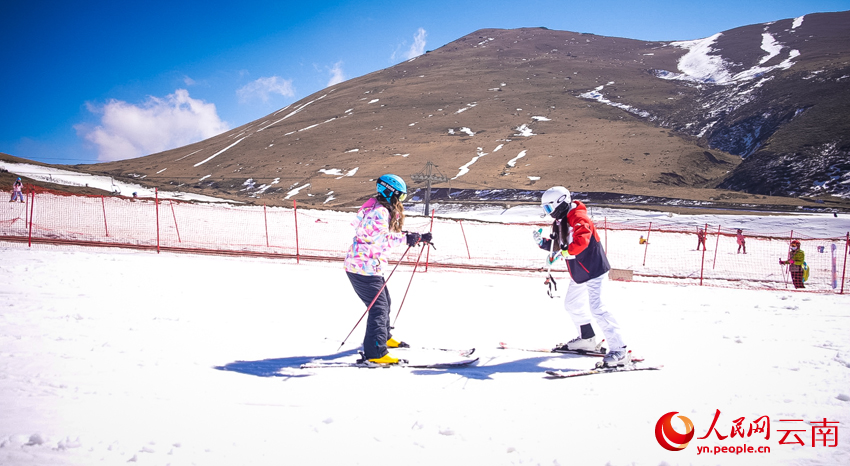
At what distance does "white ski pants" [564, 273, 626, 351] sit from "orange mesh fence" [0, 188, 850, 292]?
22.6 feet

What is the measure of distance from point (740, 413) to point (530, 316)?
376 centimetres

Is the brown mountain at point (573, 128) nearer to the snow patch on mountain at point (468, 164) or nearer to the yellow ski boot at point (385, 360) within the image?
the snow patch on mountain at point (468, 164)

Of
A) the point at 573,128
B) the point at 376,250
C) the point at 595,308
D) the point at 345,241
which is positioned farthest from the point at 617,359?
the point at 573,128

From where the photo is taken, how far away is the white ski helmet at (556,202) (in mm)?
4641

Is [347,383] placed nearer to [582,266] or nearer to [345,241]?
[582,266]

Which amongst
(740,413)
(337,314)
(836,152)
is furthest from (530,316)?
(836,152)

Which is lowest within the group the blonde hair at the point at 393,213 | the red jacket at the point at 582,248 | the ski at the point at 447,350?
the ski at the point at 447,350

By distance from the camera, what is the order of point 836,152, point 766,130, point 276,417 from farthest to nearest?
point 766,130 < point 836,152 < point 276,417

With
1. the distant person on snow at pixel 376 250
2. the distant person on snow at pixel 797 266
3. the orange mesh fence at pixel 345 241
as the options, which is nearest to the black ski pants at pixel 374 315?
the distant person on snow at pixel 376 250

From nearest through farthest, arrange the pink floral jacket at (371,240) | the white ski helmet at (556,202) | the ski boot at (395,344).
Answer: the pink floral jacket at (371,240), the white ski helmet at (556,202), the ski boot at (395,344)

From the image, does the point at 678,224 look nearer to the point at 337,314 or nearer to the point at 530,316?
the point at 530,316

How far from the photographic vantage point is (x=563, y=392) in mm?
3523

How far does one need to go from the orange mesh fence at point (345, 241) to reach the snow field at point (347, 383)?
19.9ft

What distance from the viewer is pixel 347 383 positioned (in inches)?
141
